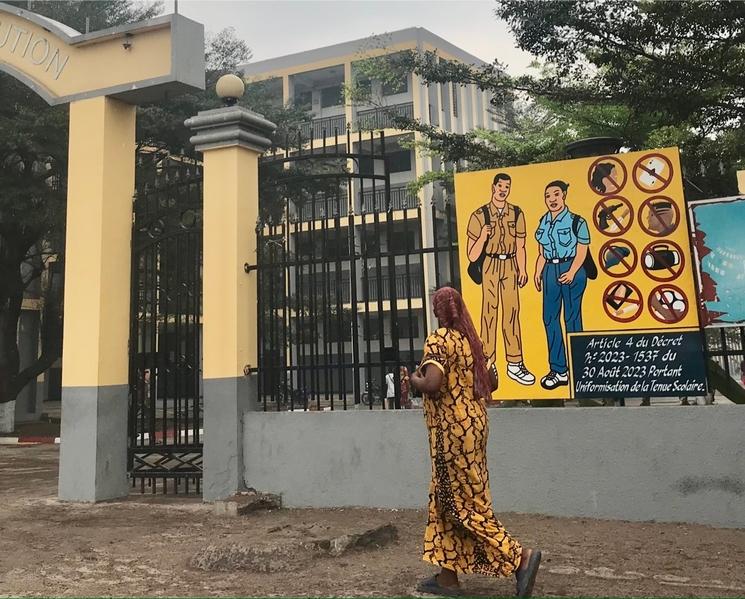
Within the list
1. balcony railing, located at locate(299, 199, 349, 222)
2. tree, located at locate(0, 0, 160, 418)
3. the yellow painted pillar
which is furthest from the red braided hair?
tree, located at locate(0, 0, 160, 418)

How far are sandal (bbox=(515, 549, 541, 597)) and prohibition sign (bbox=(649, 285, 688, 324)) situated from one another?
269 centimetres

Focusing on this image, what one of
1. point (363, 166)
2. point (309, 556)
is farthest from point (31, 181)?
point (309, 556)

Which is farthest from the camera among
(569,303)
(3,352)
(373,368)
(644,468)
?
(3,352)

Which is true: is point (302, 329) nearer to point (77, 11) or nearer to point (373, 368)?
point (373, 368)

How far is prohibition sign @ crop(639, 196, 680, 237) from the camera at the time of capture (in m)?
5.65

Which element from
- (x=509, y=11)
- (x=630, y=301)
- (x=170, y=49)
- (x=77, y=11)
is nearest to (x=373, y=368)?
(x=630, y=301)

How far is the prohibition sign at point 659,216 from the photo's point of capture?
5.65 meters

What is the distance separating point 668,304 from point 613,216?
0.83 meters

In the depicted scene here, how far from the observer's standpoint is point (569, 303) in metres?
5.85

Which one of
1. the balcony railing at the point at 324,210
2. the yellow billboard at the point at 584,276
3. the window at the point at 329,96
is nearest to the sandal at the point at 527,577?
the yellow billboard at the point at 584,276

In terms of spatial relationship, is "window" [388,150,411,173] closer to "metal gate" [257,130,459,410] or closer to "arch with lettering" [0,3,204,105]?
"arch with lettering" [0,3,204,105]

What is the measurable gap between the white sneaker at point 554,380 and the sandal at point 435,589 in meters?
2.39

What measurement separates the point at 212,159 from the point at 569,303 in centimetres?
371

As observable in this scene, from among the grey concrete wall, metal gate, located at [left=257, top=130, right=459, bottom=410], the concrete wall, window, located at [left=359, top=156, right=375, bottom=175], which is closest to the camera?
the concrete wall
